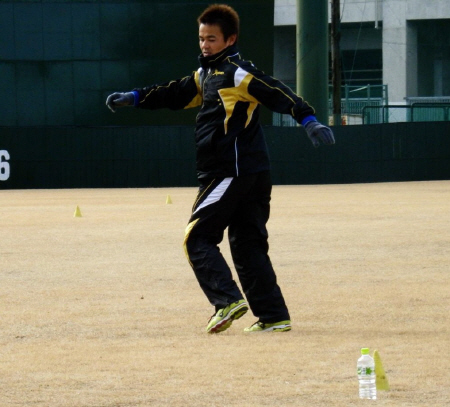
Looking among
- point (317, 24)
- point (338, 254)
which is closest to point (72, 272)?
point (338, 254)

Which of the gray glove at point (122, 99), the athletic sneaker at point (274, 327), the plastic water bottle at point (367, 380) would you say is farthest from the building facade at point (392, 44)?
the plastic water bottle at point (367, 380)

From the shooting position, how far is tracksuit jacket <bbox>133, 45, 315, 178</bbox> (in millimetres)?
7133

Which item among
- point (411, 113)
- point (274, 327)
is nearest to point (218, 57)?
point (274, 327)

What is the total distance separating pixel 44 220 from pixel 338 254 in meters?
6.84

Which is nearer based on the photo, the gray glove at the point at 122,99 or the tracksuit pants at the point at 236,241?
the tracksuit pants at the point at 236,241

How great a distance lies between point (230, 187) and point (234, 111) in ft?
1.46

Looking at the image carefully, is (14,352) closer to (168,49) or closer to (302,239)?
(302,239)

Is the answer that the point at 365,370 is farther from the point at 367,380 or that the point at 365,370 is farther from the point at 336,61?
the point at 336,61

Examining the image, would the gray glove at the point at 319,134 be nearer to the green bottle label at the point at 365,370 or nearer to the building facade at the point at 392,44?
the green bottle label at the point at 365,370

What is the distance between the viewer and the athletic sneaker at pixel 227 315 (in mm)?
7215

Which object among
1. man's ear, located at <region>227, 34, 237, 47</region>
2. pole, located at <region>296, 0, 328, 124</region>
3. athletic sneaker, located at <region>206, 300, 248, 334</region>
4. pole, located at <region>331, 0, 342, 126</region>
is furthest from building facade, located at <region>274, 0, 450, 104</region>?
athletic sneaker, located at <region>206, 300, 248, 334</region>

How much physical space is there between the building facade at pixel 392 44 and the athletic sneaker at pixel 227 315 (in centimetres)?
4838

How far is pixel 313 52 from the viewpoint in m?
31.2

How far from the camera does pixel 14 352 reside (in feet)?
22.1
